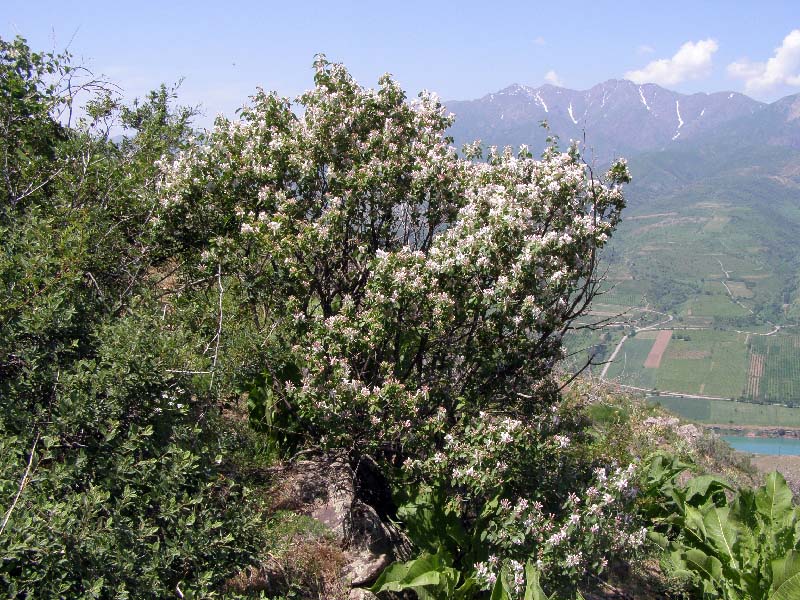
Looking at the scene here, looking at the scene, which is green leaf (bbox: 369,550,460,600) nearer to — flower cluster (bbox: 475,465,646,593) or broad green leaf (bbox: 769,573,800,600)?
flower cluster (bbox: 475,465,646,593)

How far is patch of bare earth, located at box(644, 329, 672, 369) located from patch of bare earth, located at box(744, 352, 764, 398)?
19.3 metres

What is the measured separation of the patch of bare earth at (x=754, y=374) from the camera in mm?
135375

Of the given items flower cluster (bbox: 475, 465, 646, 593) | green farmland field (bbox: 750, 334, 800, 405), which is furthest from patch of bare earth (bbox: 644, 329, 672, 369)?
flower cluster (bbox: 475, 465, 646, 593)

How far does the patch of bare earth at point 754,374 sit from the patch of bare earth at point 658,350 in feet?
63.2

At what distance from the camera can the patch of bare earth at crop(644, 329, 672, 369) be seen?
145125 millimetres

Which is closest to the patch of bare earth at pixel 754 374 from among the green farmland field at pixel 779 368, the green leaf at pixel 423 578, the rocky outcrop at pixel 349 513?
the green farmland field at pixel 779 368

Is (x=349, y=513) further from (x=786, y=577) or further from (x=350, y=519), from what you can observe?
(x=786, y=577)

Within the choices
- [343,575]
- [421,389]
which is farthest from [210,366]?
[343,575]

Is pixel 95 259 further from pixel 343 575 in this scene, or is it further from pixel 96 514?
pixel 343 575

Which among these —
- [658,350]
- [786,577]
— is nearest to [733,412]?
[658,350]

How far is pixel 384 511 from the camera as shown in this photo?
783cm

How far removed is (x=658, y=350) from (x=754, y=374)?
72.3 feet

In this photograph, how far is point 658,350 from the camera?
157875mm

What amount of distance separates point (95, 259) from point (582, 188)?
551 cm
